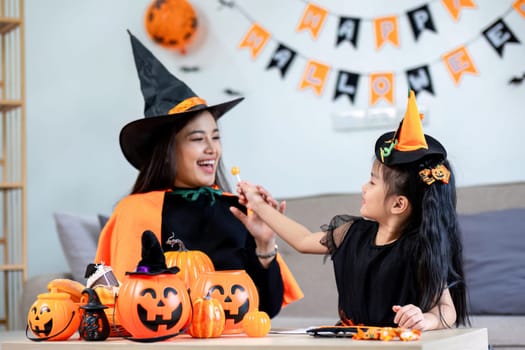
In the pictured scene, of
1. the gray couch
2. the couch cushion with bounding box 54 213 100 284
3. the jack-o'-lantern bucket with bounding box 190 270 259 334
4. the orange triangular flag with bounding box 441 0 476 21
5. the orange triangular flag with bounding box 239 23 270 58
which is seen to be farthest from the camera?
the orange triangular flag with bounding box 239 23 270 58

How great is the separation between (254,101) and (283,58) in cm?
23

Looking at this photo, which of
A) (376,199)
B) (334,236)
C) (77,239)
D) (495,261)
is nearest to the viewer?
(376,199)

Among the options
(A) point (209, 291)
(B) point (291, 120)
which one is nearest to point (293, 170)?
(B) point (291, 120)

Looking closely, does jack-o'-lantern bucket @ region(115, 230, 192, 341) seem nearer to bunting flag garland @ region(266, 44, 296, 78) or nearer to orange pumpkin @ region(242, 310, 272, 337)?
orange pumpkin @ region(242, 310, 272, 337)

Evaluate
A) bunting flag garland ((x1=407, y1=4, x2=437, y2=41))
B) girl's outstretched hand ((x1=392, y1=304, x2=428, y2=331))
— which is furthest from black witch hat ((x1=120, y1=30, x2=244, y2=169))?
bunting flag garland ((x1=407, y1=4, x2=437, y2=41))

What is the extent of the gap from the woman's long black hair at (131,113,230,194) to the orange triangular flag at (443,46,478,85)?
1409 millimetres

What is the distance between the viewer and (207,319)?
1.54m

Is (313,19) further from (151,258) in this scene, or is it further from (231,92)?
(151,258)

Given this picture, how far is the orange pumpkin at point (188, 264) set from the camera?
177 cm

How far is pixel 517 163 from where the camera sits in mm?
3254

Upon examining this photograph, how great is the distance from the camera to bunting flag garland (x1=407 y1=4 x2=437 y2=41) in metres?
3.39

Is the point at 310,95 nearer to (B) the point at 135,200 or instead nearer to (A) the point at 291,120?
(A) the point at 291,120

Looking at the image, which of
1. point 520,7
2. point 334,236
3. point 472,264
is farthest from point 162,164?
point 520,7

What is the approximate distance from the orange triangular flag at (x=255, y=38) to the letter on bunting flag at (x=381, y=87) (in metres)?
0.53
